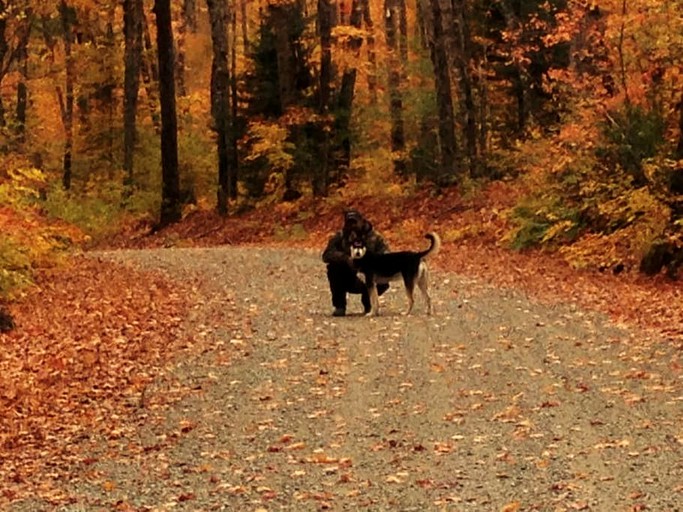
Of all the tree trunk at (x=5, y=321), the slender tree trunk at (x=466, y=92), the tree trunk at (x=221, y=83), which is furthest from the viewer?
the tree trunk at (x=221, y=83)

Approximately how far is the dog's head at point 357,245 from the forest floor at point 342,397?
91cm

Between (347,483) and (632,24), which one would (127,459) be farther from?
(632,24)

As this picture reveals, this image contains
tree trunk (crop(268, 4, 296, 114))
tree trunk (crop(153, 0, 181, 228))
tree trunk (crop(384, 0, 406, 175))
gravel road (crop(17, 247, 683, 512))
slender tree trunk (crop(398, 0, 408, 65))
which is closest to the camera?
gravel road (crop(17, 247, 683, 512))

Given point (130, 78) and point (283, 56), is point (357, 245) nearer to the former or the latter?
point (283, 56)

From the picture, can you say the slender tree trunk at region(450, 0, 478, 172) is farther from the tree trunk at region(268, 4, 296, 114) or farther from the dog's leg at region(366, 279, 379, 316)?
the dog's leg at region(366, 279, 379, 316)

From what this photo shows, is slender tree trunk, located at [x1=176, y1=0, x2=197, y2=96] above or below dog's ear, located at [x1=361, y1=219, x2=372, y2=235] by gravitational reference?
above

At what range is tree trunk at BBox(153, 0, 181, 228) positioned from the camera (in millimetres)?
28281

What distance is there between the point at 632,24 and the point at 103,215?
20.4 meters

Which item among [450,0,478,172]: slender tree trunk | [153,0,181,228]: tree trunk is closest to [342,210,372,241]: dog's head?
[450,0,478,172]: slender tree trunk

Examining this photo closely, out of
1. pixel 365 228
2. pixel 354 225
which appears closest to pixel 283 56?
Answer: pixel 365 228

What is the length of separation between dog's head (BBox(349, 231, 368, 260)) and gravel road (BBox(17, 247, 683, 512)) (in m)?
0.91

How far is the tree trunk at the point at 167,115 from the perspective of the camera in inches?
1113

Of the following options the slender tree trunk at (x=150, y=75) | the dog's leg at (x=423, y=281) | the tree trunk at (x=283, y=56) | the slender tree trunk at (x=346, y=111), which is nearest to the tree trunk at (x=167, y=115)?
the tree trunk at (x=283, y=56)

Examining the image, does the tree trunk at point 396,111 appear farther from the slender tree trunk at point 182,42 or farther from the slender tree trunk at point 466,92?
the slender tree trunk at point 182,42
